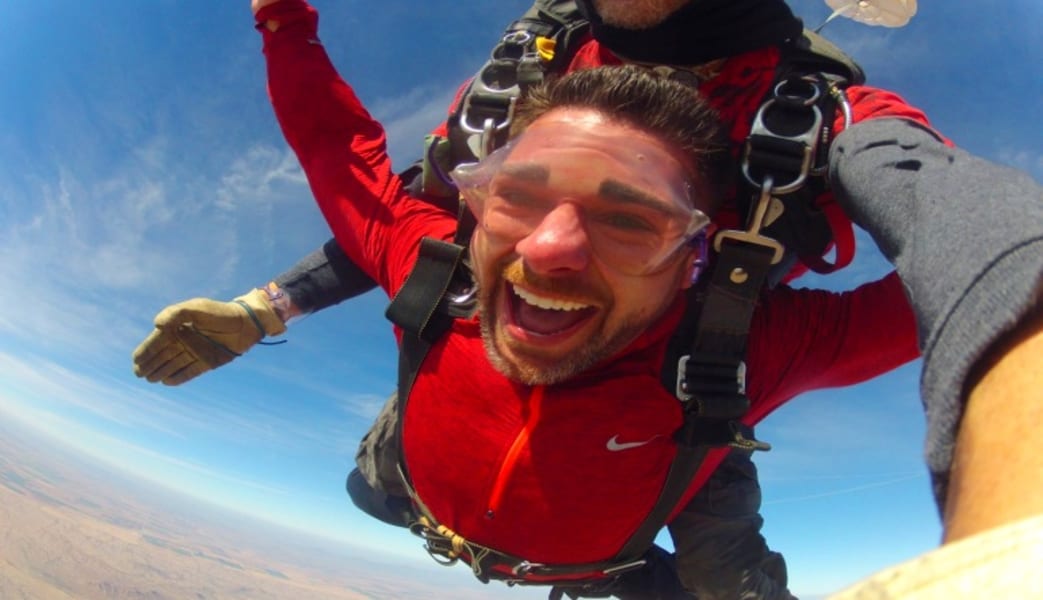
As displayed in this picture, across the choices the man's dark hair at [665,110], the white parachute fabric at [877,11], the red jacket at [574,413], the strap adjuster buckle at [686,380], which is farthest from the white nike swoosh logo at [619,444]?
the white parachute fabric at [877,11]

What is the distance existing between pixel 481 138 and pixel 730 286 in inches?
30.1

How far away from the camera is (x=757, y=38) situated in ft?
4.32

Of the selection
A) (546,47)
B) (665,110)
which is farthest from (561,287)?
(546,47)

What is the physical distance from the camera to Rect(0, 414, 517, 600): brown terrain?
6300 cm

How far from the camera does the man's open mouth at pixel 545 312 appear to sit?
1200 mm

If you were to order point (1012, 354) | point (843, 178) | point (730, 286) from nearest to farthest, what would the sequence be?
point (1012, 354) < point (843, 178) < point (730, 286)

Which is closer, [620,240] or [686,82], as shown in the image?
[620,240]

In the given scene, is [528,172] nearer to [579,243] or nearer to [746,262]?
[579,243]

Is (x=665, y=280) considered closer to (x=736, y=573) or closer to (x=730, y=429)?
(x=730, y=429)

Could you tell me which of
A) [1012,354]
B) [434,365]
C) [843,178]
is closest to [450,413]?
[434,365]

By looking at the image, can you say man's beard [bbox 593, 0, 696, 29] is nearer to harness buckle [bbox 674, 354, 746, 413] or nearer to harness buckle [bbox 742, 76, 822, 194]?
harness buckle [bbox 742, 76, 822, 194]

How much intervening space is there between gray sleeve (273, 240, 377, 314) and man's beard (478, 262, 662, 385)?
90 centimetres

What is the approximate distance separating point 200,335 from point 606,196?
1532mm

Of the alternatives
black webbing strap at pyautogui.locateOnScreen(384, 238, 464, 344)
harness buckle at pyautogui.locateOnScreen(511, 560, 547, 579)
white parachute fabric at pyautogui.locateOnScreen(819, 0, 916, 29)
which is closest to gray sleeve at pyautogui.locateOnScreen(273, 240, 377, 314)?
black webbing strap at pyautogui.locateOnScreen(384, 238, 464, 344)
